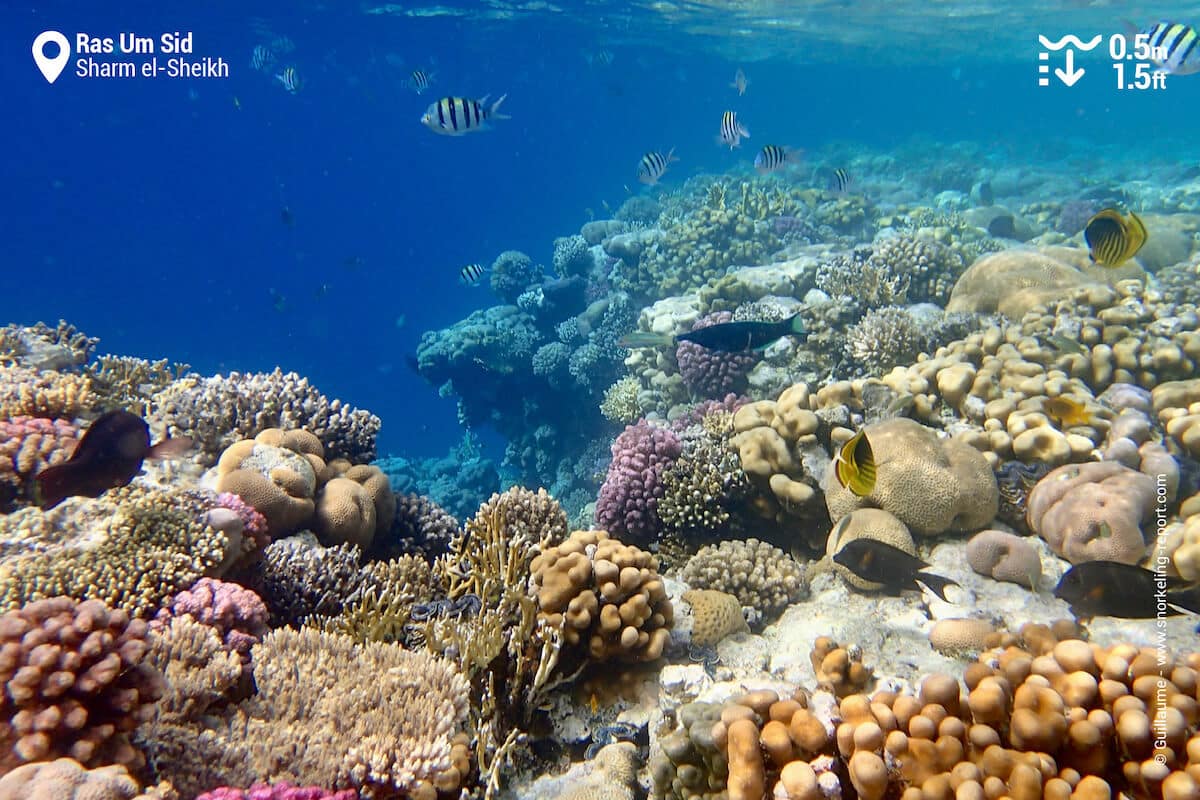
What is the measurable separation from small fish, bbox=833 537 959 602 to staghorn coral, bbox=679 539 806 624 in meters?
0.62

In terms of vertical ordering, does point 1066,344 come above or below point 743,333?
below

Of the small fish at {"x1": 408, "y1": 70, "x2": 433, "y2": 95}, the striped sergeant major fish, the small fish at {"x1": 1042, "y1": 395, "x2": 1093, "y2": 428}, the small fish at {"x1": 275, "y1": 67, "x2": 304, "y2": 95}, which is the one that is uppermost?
the small fish at {"x1": 275, "y1": 67, "x2": 304, "y2": 95}

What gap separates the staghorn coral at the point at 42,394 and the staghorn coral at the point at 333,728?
3.86 m

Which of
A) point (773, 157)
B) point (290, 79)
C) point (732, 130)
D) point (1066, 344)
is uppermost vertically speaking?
point (290, 79)

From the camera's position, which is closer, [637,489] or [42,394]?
[42,394]

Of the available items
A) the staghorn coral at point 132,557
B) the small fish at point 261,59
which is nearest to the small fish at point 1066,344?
the staghorn coral at point 132,557

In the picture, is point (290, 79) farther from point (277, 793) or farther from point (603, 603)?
point (277, 793)

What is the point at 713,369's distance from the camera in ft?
28.2

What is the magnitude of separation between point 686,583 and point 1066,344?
463 cm

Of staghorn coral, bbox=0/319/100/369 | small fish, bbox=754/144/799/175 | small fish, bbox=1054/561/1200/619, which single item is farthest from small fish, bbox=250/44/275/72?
small fish, bbox=1054/561/1200/619

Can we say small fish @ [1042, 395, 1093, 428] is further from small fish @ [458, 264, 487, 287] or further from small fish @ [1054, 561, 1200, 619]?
small fish @ [458, 264, 487, 287]

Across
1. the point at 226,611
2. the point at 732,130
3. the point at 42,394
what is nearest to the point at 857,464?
the point at 226,611

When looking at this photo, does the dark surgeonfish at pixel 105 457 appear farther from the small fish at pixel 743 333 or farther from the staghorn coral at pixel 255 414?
the small fish at pixel 743 333

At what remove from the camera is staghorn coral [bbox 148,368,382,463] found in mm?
5453
